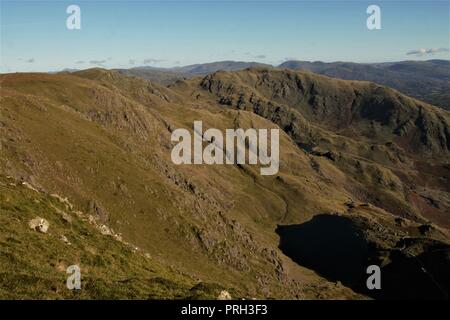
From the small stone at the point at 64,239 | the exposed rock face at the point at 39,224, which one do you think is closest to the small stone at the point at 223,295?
the small stone at the point at 64,239

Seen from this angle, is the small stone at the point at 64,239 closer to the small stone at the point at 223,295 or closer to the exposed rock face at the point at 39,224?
the exposed rock face at the point at 39,224

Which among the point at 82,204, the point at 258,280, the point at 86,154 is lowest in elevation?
the point at 258,280

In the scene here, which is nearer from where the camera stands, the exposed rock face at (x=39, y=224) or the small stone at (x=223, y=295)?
the small stone at (x=223, y=295)

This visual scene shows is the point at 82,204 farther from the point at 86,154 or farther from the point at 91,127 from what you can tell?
the point at 91,127

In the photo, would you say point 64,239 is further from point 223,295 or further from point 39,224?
point 223,295

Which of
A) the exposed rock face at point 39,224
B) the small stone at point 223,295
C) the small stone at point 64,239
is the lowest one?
the small stone at point 223,295

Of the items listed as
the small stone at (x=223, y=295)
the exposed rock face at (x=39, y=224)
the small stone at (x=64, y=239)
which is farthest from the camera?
the small stone at (x=64, y=239)

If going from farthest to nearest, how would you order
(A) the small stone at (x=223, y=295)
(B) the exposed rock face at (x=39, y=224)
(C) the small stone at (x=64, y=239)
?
1. (C) the small stone at (x=64, y=239)
2. (B) the exposed rock face at (x=39, y=224)
3. (A) the small stone at (x=223, y=295)

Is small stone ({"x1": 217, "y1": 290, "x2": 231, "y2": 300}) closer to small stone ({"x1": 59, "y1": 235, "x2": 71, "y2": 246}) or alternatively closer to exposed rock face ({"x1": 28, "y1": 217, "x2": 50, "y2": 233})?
small stone ({"x1": 59, "y1": 235, "x2": 71, "y2": 246})
